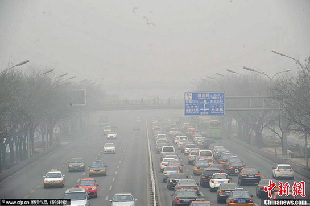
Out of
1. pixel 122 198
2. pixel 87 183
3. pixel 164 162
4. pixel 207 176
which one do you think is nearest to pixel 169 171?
pixel 207 176

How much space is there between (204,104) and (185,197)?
36.2 metres

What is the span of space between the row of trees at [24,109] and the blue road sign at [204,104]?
20718mm

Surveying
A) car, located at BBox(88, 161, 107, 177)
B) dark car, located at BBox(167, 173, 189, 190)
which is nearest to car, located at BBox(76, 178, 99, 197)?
dark car, located at BBox(167, 173, 189, 190)

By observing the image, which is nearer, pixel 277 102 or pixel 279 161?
pixel 279 161

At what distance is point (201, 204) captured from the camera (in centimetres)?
2817

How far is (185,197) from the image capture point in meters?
32.8

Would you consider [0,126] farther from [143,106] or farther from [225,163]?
[143,106]

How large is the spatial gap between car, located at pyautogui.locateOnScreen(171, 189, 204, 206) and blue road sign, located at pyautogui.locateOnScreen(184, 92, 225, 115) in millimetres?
34782

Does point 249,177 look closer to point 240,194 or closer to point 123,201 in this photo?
→ point 240,194

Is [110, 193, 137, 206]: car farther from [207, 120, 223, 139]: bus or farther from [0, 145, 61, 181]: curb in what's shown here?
[207, 120, 223, 139]: bus

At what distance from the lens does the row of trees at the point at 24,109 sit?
58250 millimetres

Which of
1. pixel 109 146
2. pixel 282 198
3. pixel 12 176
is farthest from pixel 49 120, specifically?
pixel 282 198

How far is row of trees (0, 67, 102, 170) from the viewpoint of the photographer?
2293 inches

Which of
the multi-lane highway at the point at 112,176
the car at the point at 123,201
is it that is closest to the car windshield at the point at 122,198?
the car at the point at 123,201
